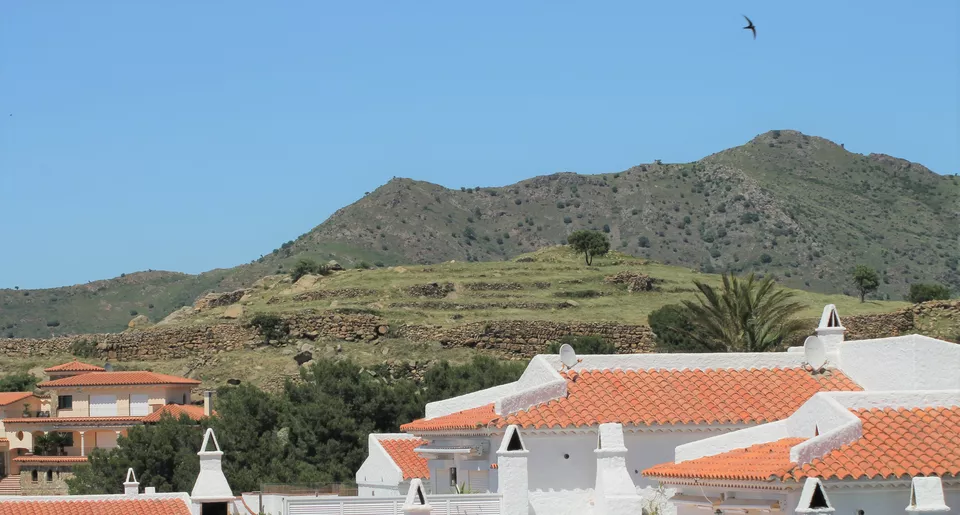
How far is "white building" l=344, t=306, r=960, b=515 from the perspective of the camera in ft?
64.6

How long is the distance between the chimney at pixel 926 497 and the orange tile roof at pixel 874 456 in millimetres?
1459

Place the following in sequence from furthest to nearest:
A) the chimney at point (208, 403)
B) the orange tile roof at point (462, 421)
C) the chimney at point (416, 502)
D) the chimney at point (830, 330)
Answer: the chimney at point (208, 403)
the chimney at point (830, 330)
the orange tile roof at point (462, 421)
the chimney at point (416, 502)

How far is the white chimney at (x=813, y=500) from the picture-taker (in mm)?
15062

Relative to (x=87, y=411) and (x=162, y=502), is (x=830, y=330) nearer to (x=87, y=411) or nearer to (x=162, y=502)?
(x=162, y=502)

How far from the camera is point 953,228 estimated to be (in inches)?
5246

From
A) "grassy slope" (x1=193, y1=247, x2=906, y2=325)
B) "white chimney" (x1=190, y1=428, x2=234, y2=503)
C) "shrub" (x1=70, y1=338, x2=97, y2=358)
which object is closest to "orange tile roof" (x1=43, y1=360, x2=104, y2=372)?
"shrub" (x1=70, y1=338, x2=97, y2=358)

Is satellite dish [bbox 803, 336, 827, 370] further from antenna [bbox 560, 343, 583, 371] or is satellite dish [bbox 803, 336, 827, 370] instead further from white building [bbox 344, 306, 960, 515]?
antenna [bbox 560, 343, 583, 371]

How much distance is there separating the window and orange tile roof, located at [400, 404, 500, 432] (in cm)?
3068

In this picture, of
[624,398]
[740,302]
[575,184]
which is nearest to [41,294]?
[575,184]

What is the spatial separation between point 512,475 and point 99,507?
7154mm

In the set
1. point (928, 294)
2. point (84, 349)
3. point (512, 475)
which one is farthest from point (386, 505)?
point (928, 294)

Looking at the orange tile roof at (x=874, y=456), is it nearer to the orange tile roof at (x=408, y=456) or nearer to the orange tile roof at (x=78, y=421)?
the orange tile roof at (x=408, y=456)

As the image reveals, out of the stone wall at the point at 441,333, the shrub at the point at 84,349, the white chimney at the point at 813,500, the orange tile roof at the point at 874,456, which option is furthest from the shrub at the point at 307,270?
the white chimney at the point at 813,500

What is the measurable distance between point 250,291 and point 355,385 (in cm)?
3328
